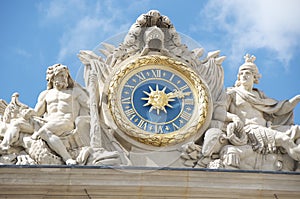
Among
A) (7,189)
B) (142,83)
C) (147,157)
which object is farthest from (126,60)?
(7,189)

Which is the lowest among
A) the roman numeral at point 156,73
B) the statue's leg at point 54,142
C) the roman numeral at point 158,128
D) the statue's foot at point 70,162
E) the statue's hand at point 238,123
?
the statue's foot at point 70,162

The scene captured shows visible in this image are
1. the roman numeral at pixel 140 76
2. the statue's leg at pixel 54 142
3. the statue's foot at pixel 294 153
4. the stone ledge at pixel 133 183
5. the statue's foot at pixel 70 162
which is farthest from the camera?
the roman numeral at pixel 140 76

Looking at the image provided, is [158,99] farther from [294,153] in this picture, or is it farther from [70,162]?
[294,153]

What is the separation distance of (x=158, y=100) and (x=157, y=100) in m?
0.01

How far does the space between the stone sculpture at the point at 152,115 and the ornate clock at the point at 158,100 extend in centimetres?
1

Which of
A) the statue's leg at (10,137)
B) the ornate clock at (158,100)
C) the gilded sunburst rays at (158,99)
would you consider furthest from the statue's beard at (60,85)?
the gilded sunburst rays at (158,99)

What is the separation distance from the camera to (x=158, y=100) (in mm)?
13766

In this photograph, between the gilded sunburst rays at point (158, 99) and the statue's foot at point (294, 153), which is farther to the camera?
the gilded sunburst rays at point (158, 99)

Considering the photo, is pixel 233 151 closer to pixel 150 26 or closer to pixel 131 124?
pixel 131 124

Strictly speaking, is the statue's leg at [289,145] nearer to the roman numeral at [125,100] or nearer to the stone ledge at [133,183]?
the stone ledge at [133,183]

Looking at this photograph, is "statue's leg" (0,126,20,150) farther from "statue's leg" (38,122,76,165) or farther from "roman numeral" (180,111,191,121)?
"roman numeral" (180,111,191,121)

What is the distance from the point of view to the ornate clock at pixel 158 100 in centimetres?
1350

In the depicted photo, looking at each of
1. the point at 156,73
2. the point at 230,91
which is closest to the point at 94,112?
the point at 156,73

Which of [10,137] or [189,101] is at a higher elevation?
[189,101]
